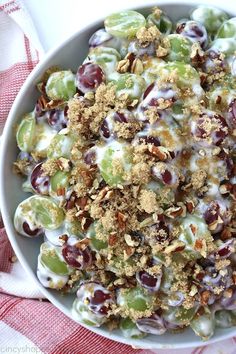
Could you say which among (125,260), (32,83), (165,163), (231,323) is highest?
(32,83)

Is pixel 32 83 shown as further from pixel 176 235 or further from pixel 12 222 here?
pixel 176 235

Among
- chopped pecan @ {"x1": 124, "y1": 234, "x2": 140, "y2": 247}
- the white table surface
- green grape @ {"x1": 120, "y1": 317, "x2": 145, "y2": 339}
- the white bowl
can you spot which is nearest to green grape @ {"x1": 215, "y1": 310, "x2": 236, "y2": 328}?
the white bowl

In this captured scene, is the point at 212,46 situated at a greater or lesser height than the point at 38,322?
greater

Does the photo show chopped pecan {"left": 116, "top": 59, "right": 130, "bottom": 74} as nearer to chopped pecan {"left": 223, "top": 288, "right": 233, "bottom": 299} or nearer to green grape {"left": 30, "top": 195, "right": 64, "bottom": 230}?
green grape {"left": 30, "top": 195, "right": 64, "bottom": 230}

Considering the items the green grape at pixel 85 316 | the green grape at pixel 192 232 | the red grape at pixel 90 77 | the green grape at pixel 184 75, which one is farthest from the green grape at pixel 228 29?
the green grape at pixel 85 316

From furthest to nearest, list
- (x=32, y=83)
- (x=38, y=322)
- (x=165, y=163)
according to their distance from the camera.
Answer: (x=38, y=322), (x=32, y=83), (x=165, y=163)

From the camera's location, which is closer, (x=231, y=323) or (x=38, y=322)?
(x=231, y=323)

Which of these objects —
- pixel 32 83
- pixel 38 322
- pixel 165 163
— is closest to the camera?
pixel 165 163

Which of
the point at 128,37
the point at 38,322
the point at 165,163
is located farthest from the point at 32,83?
the point at 38,322
